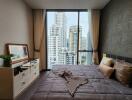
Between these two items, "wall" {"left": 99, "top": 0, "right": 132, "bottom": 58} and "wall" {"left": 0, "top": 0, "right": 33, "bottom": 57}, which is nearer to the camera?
"wall" {"left": 99, "top": 0, "right": 132, "bottom": 58}

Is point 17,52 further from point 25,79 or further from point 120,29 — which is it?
point 120,29

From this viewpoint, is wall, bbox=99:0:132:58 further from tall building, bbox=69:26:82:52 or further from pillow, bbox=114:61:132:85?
tall building, bbox=69:26:82:52

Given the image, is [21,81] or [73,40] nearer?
[21,81]

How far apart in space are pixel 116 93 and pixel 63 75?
1.11m

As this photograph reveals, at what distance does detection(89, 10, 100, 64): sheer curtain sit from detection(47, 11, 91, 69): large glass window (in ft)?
0.73

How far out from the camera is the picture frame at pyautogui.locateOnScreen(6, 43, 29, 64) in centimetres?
365

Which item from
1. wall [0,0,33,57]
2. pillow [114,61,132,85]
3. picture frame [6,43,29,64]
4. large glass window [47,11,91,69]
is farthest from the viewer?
large glass window [47,11,91,69]

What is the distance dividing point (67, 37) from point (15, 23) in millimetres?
2392

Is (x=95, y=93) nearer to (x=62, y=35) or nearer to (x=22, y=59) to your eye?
(x=22, y=59)

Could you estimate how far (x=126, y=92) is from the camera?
1.89 m

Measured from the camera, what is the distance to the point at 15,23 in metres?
3.99

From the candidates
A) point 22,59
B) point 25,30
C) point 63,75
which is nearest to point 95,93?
point 63,75

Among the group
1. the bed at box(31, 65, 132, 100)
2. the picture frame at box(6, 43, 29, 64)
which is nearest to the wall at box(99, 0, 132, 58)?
the bed at box(31, 65, 132, 100)

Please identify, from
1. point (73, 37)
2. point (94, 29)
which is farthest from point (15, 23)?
point (94, 29)
